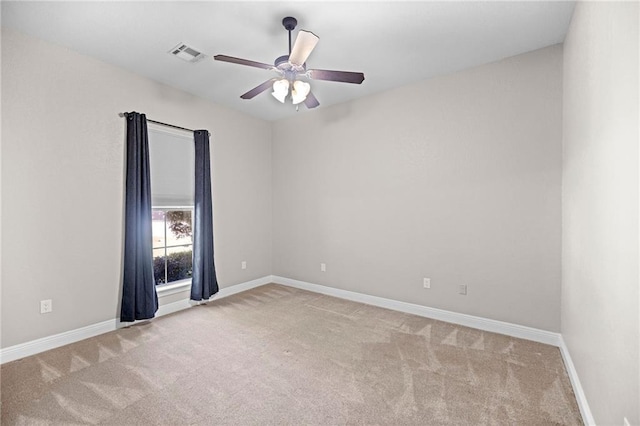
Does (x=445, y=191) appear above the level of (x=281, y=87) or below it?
below

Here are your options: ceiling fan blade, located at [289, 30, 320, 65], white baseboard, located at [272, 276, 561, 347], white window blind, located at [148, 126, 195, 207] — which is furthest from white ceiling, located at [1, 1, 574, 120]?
white baseboard, located at [272, 276, 561, 347]

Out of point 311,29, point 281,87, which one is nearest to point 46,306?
point 281,87

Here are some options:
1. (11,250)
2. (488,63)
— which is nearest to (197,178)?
(11,250)

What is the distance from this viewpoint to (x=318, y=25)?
Answer: 2512 millimetres

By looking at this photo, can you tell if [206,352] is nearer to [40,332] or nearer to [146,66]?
[40,332]

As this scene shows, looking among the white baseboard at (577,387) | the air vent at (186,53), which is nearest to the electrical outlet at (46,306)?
the air vent at (186,53)

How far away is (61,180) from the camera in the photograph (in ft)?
9.41

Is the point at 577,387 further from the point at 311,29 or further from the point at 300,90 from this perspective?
the point at 311,29

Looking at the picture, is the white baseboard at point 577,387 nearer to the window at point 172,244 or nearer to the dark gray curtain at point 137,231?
the dark gray curtain at point 137,231

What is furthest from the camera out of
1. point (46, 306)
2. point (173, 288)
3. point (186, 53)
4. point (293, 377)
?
point (173, 288)

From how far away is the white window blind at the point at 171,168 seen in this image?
367 cm

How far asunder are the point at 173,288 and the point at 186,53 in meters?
2.72

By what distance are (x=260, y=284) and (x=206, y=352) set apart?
2260mm

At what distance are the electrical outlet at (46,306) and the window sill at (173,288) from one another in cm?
103
